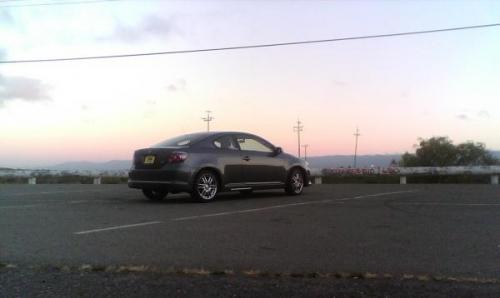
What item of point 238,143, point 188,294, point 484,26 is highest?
point 484,26

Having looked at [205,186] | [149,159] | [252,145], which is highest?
[252,145]

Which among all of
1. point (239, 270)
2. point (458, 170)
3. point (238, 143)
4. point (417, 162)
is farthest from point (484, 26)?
point (417, 162)

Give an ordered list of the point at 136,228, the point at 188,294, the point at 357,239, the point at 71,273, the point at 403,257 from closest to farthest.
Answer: the point at 188,294
the point at 71,273
the point at 403,257
the point at 357,239
the point at 136,228

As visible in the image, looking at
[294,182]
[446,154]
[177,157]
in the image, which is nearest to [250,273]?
[177,157]

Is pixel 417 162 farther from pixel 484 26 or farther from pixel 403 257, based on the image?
pixel 403 257

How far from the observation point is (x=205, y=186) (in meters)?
10.6

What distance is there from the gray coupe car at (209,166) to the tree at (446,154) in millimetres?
93501

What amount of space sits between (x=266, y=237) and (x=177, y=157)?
177 inches

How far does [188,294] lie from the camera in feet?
12.8

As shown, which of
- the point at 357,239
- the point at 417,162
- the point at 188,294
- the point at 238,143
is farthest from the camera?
the point at 417,162

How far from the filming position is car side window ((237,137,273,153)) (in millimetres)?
11642

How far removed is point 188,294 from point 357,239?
2.79 m

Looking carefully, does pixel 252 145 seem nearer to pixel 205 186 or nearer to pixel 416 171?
pixel 205 186

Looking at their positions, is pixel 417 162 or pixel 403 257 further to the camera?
pixel 417 162
